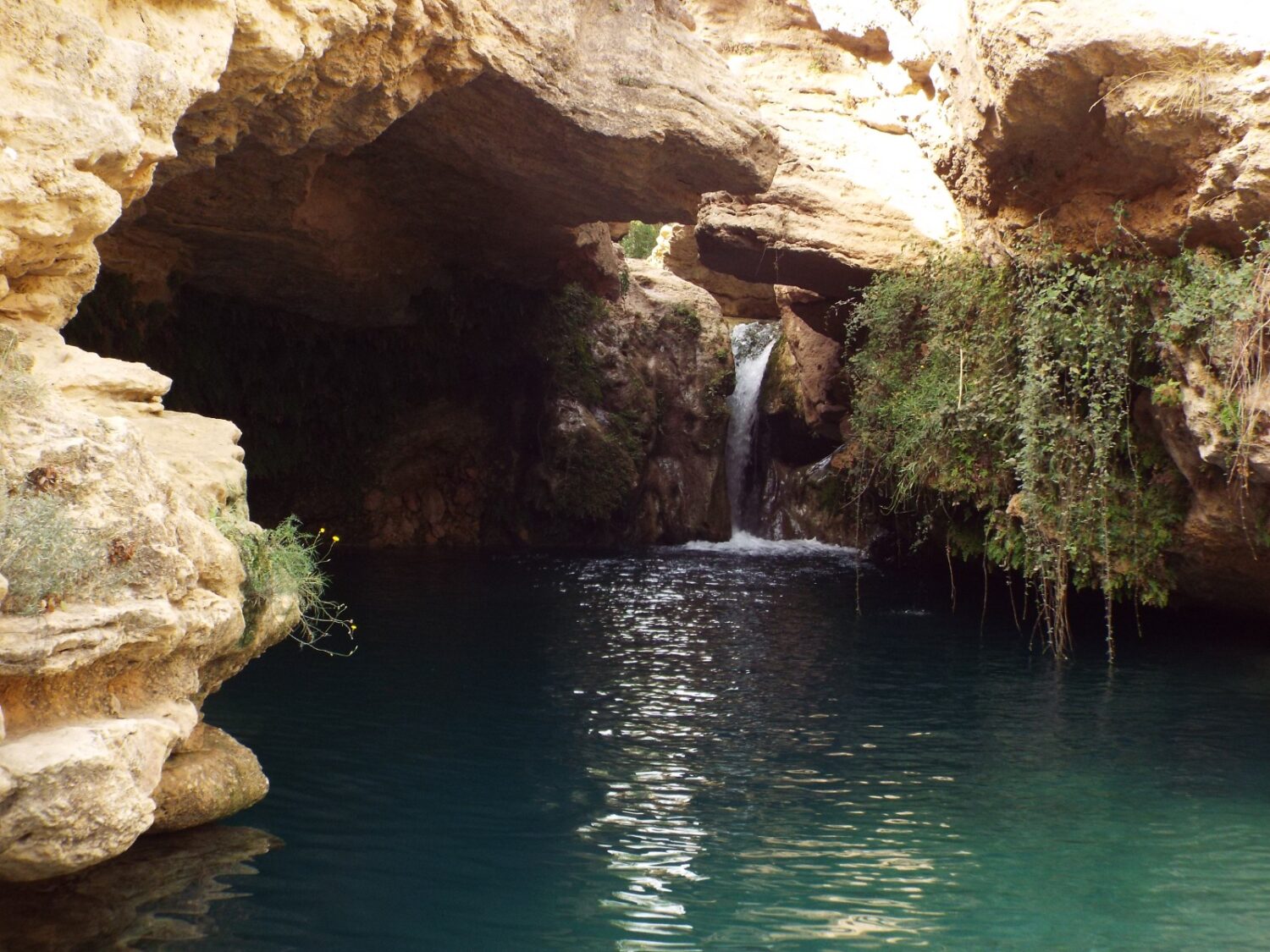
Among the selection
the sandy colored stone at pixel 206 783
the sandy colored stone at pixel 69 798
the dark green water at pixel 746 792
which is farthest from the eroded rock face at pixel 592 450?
the sandy colored stone at pixel 69 798

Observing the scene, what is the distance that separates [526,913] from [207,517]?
7.49 feet

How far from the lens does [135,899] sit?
14.7 ft

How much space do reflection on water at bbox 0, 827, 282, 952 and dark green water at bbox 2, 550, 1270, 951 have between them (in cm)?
6

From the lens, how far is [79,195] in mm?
4773

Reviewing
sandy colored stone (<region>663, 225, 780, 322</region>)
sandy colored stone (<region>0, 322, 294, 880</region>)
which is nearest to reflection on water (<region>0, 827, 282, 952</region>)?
sandy colored stone (<region>0, 322, 294, 880</region>)

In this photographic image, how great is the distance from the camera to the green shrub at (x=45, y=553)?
3.50 metres

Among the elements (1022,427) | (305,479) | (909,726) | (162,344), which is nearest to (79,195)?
(909,726)

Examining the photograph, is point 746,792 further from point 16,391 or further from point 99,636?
point 16,391

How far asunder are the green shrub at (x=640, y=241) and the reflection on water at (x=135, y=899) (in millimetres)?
29975

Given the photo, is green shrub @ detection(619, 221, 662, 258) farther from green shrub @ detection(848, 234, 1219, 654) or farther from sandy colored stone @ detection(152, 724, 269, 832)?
sandy colored stone @ detection(152, 724, 269, 832)

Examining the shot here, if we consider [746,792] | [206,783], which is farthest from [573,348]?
[206,783]

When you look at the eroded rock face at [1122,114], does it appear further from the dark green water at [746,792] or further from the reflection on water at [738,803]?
the reflection on water at [738,803]

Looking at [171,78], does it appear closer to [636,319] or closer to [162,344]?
[162,344]

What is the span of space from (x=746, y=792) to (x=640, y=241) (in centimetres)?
2942
